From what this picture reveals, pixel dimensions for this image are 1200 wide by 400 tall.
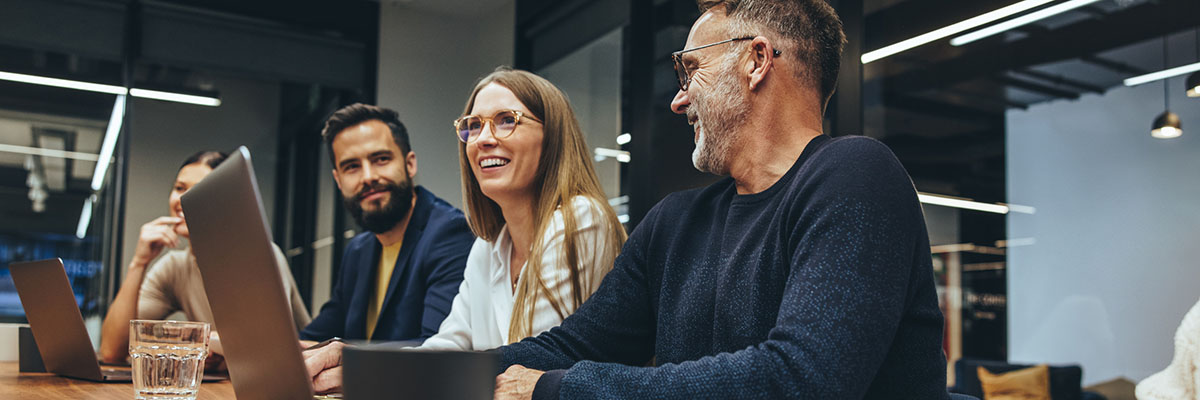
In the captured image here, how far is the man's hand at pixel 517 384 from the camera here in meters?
0.96

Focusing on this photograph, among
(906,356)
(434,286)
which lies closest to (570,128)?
(434,286)

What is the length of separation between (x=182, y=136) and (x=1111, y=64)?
5.29m

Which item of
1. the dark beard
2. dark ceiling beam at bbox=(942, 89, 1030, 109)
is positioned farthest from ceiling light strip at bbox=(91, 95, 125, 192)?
dark ceiling beam at bbox=(942, 89, 1030, 109)

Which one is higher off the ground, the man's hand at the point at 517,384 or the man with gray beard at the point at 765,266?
the man with gray beard at the point at 765,266

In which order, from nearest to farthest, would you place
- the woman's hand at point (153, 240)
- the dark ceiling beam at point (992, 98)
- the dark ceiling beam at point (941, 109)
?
the woman's hand at point (153, 240), the dark ceiling beam at point (941, 109), the dark ceiling beam at point (992, 98)

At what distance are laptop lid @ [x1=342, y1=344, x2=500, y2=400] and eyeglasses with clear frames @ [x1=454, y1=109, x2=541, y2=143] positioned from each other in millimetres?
1227

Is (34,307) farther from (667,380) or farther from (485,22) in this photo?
(485,22)

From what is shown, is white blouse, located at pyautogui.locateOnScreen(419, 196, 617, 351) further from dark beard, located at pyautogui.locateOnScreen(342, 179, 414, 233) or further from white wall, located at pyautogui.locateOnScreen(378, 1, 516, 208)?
white wall, located at pyautogui.locateOnScreen(378, 1, 516, 208)

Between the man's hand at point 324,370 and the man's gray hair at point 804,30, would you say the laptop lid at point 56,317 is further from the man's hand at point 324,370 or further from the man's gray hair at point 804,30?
the man's gray hair at point 804,30

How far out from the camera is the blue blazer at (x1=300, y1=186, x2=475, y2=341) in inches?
85.0

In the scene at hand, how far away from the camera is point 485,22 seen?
5711 millimetres

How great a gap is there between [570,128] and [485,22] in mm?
4043

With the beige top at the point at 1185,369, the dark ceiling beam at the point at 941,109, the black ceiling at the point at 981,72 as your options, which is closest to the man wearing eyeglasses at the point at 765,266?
the black ceiling at the point at 981,72

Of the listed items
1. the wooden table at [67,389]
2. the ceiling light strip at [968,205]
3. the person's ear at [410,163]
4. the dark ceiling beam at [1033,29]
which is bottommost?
the wooden table at [67,389]
